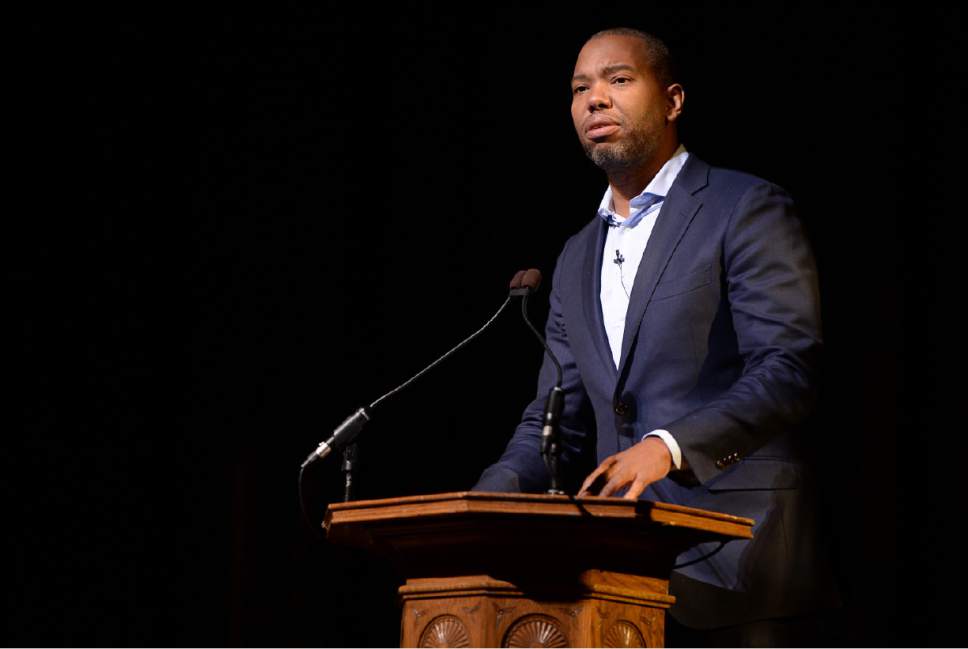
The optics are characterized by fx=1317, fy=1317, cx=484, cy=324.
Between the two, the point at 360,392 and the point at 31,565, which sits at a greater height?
the point at 360,392

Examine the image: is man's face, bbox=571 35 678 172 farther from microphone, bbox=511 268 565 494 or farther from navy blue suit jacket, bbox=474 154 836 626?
microphone, bbox=511 268 565 494

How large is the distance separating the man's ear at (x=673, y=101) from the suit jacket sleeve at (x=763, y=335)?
0.32 m

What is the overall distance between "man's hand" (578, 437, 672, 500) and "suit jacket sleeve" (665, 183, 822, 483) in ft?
0.17

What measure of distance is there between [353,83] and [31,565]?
6.06ft

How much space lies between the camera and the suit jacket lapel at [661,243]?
2527 mm

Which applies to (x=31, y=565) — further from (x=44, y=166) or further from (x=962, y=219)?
(x=962, y=219)

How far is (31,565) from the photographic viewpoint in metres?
4.04

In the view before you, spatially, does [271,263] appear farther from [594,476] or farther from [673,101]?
[594,476]

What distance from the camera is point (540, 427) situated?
273 centimetres

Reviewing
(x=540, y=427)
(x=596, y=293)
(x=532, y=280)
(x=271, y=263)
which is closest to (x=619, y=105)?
(x=596, y=293)

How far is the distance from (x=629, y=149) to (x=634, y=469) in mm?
876

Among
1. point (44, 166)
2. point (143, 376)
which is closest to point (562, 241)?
Result: point (143, 376)

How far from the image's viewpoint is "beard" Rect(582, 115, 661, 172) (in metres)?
2.73

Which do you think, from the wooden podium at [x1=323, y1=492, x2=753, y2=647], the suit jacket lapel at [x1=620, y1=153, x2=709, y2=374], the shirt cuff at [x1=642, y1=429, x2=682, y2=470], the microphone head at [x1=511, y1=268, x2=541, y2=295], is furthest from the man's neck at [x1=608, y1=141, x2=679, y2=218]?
the wooden podium at [x1=323, y1=492, x2=753, y2=647]
